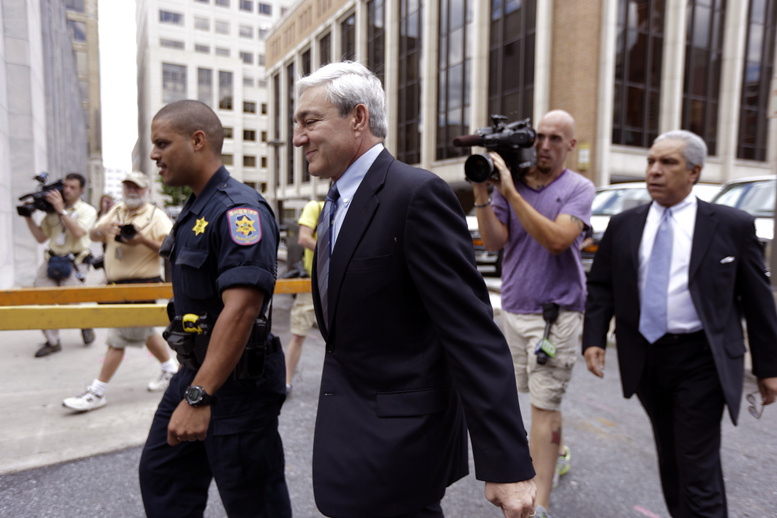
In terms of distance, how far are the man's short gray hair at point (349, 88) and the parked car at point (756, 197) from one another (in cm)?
756

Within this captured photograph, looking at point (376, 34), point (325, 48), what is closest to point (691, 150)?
point (376, 34)

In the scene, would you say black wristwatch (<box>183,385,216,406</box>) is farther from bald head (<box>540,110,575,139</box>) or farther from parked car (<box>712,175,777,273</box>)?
parked car (<box>712,175,777,273</box>)

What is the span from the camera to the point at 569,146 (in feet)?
9.95

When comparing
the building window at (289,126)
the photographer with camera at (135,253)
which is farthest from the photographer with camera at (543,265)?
the building window at (289,126)

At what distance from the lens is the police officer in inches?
75.0

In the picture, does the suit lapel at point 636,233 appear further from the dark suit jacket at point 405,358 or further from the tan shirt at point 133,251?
the tan shirt at point 133,251

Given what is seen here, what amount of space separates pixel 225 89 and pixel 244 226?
284 feet

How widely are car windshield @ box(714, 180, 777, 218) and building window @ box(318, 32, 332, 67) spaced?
3595cm

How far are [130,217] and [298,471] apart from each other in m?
2.61

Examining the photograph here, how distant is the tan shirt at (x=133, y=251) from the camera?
176 inches

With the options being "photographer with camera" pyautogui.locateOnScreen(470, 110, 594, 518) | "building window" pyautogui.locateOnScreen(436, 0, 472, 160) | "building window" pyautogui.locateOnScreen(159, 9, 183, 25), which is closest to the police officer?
"photographer with camera" pyautogui.locateOnScreen(470, 110, 594, 518)

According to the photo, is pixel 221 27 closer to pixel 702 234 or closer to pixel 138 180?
pixel 138 180

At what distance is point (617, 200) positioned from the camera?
10.1m

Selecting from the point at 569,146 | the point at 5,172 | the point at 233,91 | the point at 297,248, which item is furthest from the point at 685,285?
the point at 233,91
